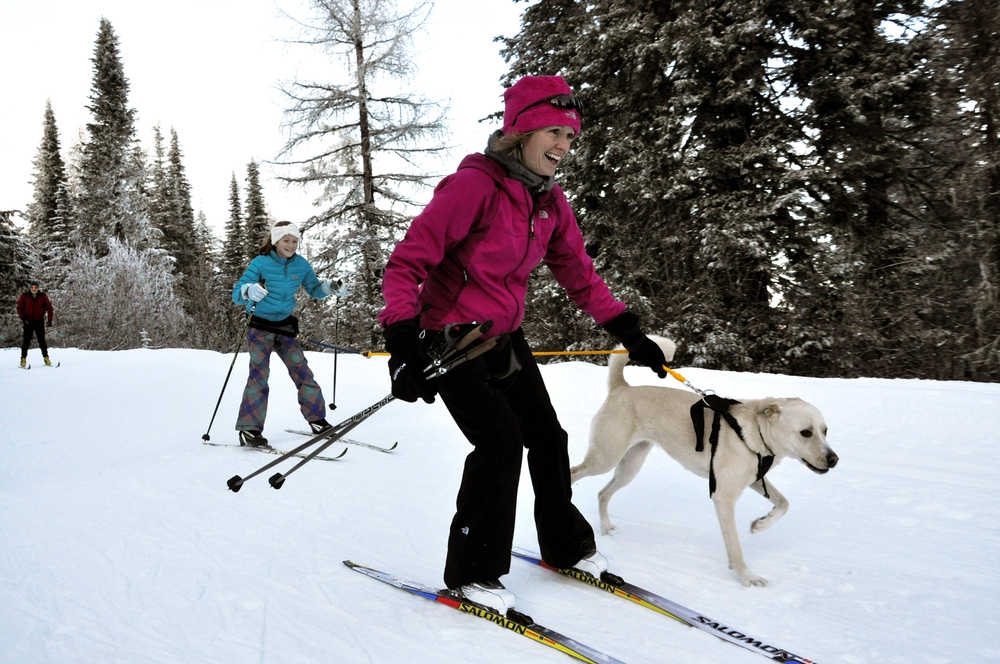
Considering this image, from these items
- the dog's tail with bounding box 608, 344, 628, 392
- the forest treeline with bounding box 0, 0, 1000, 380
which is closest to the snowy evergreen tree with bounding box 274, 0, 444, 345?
the forest treeline with bounding box 0, 0, 1000, 380

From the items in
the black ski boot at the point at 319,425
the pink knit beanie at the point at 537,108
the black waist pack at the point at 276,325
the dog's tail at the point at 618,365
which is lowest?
the black ski boot at the point at 319,425

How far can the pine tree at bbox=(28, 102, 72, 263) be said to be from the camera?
37375 mm

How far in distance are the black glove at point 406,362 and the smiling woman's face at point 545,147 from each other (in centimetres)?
96

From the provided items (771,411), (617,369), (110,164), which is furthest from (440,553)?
(110,164)

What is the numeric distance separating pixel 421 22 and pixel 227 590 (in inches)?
759

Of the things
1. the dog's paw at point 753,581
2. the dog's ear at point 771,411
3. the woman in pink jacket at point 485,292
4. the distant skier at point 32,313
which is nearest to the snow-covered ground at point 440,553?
the dog's paw at point 753,581

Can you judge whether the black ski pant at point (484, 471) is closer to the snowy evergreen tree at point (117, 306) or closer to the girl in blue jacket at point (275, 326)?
the girl in blue jacket at point (275, 326)

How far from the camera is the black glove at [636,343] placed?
3.29m

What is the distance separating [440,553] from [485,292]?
1.66 metres

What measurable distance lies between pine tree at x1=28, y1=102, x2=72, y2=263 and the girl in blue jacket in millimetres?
36835

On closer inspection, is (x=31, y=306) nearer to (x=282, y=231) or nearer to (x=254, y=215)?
(x=282, y=231)

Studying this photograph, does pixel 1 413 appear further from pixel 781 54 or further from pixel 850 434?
pixel 781 54

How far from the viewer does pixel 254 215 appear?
140 ft

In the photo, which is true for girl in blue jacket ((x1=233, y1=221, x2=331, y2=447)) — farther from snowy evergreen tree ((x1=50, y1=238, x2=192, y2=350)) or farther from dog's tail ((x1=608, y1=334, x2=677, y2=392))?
snowy evergreen tree ((x1=50, y1=238, x2=192, y2=350))
